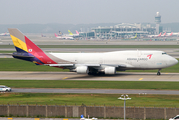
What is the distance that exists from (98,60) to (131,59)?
7515mm

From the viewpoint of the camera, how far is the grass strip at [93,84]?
4934cm

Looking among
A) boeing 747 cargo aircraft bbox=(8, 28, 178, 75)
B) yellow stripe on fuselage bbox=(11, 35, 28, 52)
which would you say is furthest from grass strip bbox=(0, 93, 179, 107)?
yellow stripe on fuselage bbox=(11, 35, 28, 52)

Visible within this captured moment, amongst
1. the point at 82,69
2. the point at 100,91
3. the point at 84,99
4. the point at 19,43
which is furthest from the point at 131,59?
the point at 19,43

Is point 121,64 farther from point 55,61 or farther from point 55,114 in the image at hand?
point 55,114

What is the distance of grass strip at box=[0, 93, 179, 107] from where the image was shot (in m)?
36.6

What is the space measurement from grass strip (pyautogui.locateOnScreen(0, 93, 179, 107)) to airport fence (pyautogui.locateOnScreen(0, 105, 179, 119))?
4046 millimetres

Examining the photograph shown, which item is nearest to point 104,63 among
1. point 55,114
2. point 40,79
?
point 40,79

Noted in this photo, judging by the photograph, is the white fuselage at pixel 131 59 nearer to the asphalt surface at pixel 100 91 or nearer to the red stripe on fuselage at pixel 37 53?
the red stripe on fuselage at pixel 37 53

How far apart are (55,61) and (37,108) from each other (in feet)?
111

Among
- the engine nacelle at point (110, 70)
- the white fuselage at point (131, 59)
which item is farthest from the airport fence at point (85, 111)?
the white fuselage at point (131, 59)

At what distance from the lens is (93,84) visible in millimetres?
52594

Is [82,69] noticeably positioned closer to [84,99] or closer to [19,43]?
[19,43]

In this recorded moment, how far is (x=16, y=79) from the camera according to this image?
194 feet

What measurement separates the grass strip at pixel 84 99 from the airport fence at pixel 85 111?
4046 millimetres
